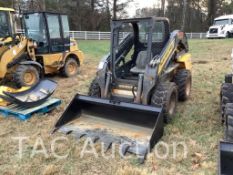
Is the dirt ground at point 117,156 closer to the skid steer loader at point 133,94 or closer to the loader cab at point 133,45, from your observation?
the skid steer loader at point 133,94

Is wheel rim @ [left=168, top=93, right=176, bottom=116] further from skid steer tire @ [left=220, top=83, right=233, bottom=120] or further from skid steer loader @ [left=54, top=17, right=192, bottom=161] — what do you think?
skid steer tire @ [left=220, top=83, right=233, bottom=120]

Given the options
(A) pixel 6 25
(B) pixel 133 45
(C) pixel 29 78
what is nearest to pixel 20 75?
(C) pixel 29 78

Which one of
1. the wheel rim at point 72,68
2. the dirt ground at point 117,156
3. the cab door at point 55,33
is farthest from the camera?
the wheel rim at point 72,68

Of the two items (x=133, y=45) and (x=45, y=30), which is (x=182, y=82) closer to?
(x=133, y=45)

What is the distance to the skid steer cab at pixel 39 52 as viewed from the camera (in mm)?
7492

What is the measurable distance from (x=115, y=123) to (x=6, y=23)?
4.91m

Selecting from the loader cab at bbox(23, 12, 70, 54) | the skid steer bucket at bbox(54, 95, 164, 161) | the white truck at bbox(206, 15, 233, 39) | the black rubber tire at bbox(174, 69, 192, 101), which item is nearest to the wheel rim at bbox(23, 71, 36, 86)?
the loader cab at bbox(23, 12, 70, 54)

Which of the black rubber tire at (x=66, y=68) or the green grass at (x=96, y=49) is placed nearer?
the black rubber tire at (x=66, y=68)

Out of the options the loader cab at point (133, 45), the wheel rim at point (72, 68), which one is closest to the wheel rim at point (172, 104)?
the loader cab at point (133, 45)

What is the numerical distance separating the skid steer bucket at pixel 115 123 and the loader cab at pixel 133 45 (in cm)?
76

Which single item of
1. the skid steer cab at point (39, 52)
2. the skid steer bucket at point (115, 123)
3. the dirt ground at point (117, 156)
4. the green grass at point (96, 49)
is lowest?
the dirt ground at point (117, 156)

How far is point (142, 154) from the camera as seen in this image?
149 inches

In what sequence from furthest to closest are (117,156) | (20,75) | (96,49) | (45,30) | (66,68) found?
(96,49), (66,68), (45,30), (20,75), (117,156)

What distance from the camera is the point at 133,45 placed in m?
5.96
